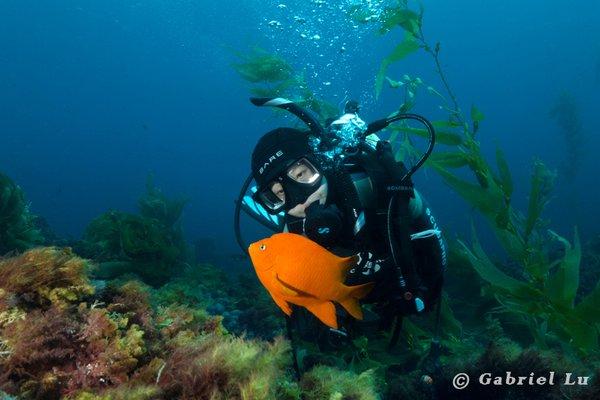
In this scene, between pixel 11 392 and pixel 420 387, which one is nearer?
pixel 11 392

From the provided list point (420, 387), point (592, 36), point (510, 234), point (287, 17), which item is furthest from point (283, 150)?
point (592, 36)

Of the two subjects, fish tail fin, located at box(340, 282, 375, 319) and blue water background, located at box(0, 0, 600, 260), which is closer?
fish tail fin, located at box(340, 282, 375, 319)

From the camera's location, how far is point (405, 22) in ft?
14.2

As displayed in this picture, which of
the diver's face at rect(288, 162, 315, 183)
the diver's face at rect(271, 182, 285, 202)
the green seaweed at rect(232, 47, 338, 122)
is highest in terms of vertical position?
the green seaweed at rect(232, 47, 338, 122)

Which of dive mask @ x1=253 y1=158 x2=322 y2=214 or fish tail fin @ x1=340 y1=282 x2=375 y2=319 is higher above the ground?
dive mask @ x1=253 y1=158 x2=322 y2=214

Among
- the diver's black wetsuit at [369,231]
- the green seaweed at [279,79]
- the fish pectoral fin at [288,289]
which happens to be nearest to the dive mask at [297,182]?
the diver's black wetsuit at [369,231]

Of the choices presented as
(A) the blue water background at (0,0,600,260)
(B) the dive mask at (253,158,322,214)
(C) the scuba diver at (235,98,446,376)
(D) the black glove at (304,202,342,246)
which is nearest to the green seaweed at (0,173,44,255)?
(C) the scuba diver at (235,98,446,376)

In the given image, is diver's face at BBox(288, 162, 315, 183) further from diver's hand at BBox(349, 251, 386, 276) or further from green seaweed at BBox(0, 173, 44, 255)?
green seaweed at BBox(0, 173, 44, 255)

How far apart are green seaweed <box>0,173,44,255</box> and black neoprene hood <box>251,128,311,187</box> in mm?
6178

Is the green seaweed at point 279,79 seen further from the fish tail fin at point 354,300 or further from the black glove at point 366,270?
the fish tail fin at point 354,300

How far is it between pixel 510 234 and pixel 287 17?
5529 centimetres

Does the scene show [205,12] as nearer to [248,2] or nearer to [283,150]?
[248,2]

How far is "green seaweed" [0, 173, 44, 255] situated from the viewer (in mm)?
6758

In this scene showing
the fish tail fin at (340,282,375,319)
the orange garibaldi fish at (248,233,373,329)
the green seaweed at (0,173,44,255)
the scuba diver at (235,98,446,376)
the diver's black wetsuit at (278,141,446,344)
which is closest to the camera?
the orange garibaldi fish at (248,233,373,329)
